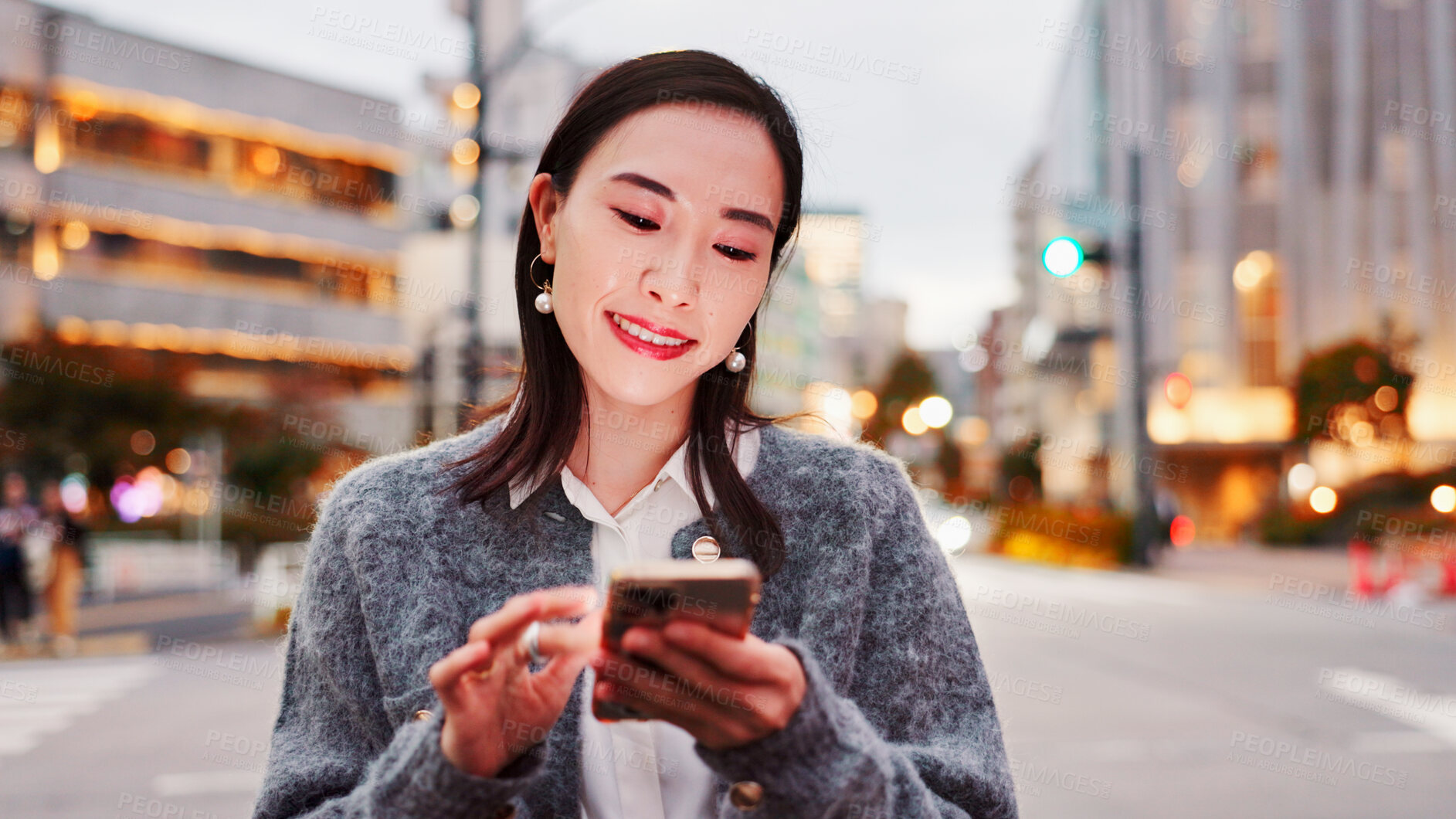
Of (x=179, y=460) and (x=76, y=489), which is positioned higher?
(x=179, y=460)

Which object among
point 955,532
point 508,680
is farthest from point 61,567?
point 955,532

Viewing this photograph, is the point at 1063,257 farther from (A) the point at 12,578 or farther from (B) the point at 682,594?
(A) the point at 12,578

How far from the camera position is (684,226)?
1.93m

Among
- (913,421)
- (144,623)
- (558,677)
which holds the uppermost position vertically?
(913,421)

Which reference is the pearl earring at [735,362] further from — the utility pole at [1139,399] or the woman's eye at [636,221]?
the utility pole at [1139,399]

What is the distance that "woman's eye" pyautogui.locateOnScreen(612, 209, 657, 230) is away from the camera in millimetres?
1940

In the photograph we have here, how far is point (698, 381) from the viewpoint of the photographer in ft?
7.20

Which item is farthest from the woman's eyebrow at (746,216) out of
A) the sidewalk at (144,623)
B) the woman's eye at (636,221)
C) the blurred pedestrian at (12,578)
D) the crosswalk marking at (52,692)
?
the blurred pedestrian at (12,578)

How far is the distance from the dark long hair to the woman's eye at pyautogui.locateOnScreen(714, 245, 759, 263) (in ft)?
0.48

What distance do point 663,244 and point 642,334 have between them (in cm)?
16

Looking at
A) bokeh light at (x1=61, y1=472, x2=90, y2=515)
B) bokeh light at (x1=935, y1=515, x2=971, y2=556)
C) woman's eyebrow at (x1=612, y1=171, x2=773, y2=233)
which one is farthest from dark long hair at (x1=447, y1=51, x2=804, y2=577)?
bokeh light at (x1=61, y1=472, x2=90, y2=515)

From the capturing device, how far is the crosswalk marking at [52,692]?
30.1 ft

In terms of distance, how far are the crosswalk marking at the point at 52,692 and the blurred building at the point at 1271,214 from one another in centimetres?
2798

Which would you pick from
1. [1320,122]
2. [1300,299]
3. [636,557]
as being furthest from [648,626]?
[1320,122]
